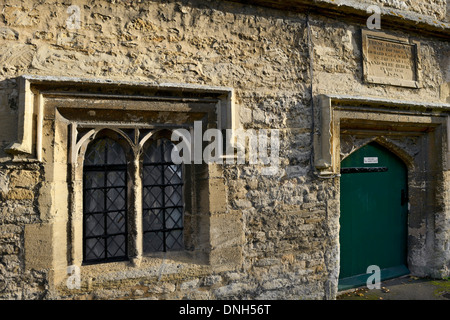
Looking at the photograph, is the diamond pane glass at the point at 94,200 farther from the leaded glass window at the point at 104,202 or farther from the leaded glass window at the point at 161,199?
the leaded glass window at the point at 161,199

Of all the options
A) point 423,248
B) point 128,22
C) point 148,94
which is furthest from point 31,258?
point 423,248

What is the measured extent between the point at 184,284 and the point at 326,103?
2.69 metres

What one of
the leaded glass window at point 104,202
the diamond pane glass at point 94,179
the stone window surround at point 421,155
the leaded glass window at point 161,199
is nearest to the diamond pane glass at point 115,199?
the leaded glass window at point 104,202

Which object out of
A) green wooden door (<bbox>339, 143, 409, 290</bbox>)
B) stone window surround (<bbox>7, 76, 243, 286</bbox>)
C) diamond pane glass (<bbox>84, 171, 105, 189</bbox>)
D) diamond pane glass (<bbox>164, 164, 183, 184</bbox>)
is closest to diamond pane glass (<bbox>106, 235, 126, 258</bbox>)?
stone window surround (<bbox>7, 76, 243, 286</bbox>)

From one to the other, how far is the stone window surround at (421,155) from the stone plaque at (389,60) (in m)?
0.37

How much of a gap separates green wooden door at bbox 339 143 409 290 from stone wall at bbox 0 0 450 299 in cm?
67

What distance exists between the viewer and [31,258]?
2641mm

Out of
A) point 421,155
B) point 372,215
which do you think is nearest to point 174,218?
point 372,215

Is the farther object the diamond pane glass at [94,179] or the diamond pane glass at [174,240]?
the diamond pane glass at [174,240]

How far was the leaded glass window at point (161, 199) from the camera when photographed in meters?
3.20

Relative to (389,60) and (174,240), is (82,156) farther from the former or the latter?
(389,60)

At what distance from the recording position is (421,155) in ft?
14.9

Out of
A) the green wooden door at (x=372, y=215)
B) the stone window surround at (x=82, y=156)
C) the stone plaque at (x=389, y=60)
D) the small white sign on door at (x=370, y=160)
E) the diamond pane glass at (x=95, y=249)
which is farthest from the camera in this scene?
the small white sign on door at (x=370, y=160)
